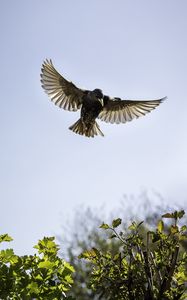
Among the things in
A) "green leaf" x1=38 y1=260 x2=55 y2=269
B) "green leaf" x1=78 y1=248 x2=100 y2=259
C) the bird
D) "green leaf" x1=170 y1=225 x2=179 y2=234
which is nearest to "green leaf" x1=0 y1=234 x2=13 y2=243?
"green leaf" x1=38 y1=260 x2=55 y2=269

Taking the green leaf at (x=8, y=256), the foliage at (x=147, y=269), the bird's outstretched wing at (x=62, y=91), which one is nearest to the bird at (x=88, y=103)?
the bird's outstretched wing at (x=62, y=91)

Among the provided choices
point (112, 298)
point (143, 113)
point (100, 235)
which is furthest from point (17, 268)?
point (100, 235)

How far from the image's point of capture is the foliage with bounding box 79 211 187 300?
3.27 meters

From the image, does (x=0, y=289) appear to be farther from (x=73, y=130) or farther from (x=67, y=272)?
(x=73, y=130)

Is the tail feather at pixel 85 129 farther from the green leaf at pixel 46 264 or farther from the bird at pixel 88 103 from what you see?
the green leaf at pixel 46 264

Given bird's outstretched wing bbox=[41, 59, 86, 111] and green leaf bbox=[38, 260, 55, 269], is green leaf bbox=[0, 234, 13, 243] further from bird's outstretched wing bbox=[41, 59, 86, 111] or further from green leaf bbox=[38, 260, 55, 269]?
bird's outstretched wing bbox=[41, 59, 86, 111]

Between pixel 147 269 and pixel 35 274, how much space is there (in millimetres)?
933

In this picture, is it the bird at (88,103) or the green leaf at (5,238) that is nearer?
the green leaf at (5,238)

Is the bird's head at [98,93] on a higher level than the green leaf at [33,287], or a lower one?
higher

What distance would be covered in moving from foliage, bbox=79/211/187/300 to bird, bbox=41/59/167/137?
360 centimetres

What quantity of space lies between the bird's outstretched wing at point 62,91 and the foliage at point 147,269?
428 cm

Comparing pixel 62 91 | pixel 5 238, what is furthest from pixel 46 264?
pixel 62 91

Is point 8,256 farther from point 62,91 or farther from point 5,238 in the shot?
point 62,91

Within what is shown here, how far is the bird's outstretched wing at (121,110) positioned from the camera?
7684 mm
